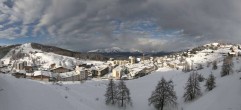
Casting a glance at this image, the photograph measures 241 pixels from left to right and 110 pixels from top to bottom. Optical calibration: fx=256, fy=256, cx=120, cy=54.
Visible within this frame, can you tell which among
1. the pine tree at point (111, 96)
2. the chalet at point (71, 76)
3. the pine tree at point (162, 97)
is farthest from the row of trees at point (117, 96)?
the chalet at point (71, 76)

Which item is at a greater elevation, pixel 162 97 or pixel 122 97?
pixel 122 97

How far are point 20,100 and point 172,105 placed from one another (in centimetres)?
3643

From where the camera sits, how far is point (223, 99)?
1892 inches

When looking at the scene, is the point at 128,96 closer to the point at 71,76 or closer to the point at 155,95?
the point at 155,95

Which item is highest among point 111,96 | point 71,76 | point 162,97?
point 111,96

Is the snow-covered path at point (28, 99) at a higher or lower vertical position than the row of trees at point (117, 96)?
higher

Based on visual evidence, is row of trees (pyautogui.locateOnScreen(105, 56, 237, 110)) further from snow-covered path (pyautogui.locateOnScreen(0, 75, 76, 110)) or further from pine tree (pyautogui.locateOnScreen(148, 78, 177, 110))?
snow-covered path (pyautogui.locateOnScreen(0, 75, 76, 110))

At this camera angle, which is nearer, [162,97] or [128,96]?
[128,96]

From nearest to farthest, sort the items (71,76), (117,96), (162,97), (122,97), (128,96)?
(122,97), (117,96), (128,96), (162,97), (71,76)

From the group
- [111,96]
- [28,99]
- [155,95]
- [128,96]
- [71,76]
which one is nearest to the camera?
[28,99]

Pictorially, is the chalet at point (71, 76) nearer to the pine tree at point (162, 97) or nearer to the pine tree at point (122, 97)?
the pine tree at point (122, 97)

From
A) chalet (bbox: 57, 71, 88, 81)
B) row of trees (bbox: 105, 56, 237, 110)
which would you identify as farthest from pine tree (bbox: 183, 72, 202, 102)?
chalet (bbox: 57, 71, 88, 81)

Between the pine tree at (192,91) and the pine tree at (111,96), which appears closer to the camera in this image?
the pine tree at (111,96)

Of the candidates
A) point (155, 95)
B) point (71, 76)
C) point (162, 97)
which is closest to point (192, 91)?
point (162, 97)
